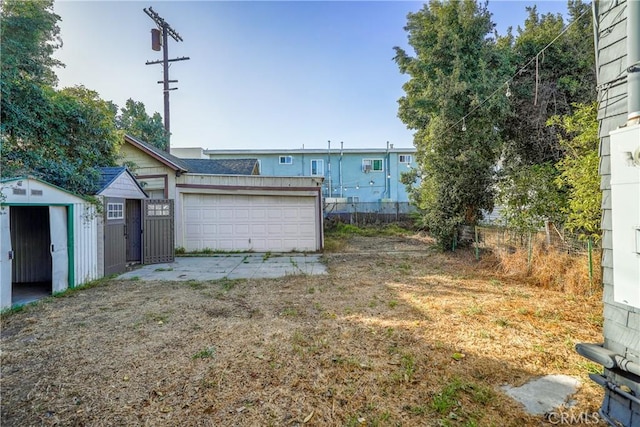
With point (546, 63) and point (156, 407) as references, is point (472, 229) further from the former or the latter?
point (156, 407)

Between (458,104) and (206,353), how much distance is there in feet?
29.4

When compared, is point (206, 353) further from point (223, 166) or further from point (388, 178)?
point (388, 178)

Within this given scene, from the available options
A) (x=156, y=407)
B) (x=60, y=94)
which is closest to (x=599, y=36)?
(x=156, y=407)

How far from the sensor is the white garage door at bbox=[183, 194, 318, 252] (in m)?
10.6

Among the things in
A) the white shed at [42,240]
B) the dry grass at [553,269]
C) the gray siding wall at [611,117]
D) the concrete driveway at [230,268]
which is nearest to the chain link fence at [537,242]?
the dry grass at [553,269]

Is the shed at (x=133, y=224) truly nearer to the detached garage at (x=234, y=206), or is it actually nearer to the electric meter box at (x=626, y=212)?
the detached garage at (x=234, y=206)

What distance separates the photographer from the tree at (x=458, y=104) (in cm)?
837

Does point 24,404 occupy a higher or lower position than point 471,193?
lower

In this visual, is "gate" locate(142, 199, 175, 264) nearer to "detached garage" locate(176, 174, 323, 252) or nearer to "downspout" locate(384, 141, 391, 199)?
"detached garage" locate(176, 174, 323, 252)

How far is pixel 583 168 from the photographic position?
4.82 meters

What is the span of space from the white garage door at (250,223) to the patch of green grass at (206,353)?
747cm

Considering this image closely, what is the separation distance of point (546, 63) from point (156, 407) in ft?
37.5

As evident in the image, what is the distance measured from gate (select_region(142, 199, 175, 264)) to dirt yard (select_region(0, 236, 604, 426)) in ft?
9.63

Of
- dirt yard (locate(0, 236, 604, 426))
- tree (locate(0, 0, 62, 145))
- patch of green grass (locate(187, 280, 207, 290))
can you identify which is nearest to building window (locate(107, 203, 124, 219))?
dirt yard (locate(0, 236, 604, 426))
